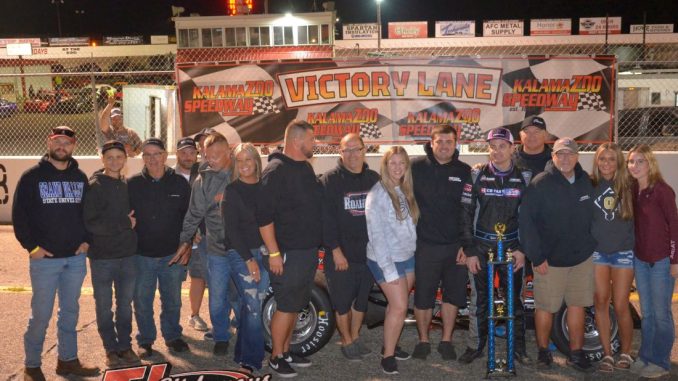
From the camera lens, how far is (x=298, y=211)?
471cm

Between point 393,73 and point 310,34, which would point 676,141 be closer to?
point 393,73

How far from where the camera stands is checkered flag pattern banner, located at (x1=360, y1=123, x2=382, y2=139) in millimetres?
9211

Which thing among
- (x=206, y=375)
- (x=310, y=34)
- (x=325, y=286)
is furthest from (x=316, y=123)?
(x=310, y=34)

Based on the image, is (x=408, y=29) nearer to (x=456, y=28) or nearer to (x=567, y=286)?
(x=456, y=28)

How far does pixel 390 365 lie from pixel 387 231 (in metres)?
1.06

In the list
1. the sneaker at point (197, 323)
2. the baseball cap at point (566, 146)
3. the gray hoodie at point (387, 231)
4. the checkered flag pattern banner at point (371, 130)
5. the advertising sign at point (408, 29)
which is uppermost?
the advertising sign at point (408, 29)

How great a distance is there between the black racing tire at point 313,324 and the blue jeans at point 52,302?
149 centimetres

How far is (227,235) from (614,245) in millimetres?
2949

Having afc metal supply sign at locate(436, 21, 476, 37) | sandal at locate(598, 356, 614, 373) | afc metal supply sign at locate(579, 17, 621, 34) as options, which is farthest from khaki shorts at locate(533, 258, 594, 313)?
afc metal supply sign at locate(579, 17, 621, 34)

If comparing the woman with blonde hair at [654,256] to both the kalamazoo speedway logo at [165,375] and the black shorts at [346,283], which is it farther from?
the kalamazoo speedway logo at [165,375]

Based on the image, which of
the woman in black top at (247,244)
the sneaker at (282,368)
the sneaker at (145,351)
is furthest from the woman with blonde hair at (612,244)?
the sneaker at (145,351)

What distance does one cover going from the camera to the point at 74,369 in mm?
4883

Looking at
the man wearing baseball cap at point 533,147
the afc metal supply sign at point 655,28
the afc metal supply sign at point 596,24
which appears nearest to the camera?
the man wearing baseball cap at point 533,147

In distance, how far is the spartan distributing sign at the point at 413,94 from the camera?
8.99 meters
